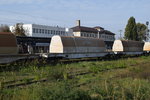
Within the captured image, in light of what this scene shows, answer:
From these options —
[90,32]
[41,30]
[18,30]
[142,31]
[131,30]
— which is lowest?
[18,30]

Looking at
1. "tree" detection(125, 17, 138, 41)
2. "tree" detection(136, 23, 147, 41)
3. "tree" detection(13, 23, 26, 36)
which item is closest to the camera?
"tree" detection(13, 23, 26, 36)

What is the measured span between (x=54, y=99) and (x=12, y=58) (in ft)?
41.5

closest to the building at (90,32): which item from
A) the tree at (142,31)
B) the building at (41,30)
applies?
the building at (41,30)

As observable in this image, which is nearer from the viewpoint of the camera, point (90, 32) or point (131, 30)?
point (131, 30)

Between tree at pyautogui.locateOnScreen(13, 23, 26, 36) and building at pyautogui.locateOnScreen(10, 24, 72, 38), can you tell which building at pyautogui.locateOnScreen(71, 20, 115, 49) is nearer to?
building at pyautogui.locateOnScreen(10, 24, 72, 38)

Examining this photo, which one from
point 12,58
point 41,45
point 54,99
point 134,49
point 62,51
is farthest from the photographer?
point 41,45

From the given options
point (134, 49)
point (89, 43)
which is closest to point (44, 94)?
point (89, 43)

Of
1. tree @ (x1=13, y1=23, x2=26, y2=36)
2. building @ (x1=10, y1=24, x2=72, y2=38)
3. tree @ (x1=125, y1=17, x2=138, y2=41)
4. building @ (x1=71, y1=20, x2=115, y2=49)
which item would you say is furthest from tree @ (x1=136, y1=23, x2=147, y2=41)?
tree @ (x1=13, y1=23, x2=26, y2=36)

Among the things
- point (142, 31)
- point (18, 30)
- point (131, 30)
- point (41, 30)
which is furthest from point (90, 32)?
point (18, 30)

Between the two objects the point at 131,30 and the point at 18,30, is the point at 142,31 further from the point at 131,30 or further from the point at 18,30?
the point at 18,30

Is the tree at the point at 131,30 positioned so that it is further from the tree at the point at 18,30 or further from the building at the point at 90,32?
the tree at the point at 18,30

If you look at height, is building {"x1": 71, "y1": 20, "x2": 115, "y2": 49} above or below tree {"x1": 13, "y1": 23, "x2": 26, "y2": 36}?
above

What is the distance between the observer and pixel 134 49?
133 ft

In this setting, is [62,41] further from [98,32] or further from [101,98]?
[98,32]
